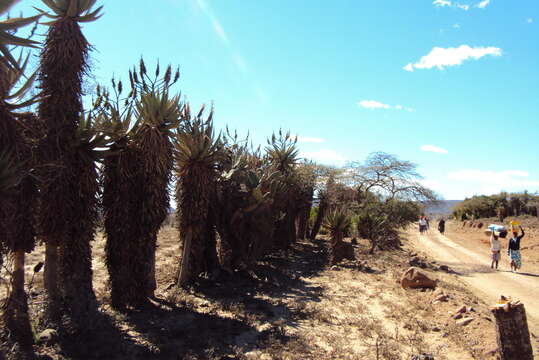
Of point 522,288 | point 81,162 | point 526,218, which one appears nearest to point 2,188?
point 81,162

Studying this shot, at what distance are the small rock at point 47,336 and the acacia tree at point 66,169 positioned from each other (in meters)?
0.48

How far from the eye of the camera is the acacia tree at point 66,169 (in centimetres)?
626

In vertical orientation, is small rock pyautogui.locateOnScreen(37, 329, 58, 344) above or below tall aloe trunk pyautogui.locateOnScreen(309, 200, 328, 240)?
below

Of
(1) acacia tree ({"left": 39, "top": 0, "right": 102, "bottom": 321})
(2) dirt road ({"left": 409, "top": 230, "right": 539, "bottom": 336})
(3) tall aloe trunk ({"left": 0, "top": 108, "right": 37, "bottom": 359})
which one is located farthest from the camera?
(2) dirt road ({"left": 409, "top": 230, "right": 539, "bottom": 336})

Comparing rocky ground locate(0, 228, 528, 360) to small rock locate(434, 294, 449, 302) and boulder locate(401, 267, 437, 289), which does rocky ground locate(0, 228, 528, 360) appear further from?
boulder locate(401, 267, 437, 289)

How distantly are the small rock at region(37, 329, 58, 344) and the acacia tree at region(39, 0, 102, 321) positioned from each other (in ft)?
1.58

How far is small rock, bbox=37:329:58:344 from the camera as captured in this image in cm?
589

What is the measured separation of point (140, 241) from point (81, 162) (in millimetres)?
2129

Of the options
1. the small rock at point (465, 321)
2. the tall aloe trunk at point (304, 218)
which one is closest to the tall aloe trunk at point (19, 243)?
the small rock at point (465, 321)

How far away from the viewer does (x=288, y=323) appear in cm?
764

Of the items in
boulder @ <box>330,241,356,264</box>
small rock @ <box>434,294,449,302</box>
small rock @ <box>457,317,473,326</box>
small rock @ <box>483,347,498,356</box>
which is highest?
boulder @ <box>330,241,356,264</box>

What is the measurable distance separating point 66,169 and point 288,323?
5.16 metres

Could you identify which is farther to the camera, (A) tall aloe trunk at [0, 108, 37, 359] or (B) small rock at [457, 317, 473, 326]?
(B) small rock at [457, 317, 473, 326]

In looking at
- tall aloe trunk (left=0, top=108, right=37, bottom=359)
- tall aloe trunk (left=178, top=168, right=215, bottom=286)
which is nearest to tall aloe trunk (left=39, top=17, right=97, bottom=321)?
tall aloe trunk (left=0, top=108, right=37, bottom=359)
